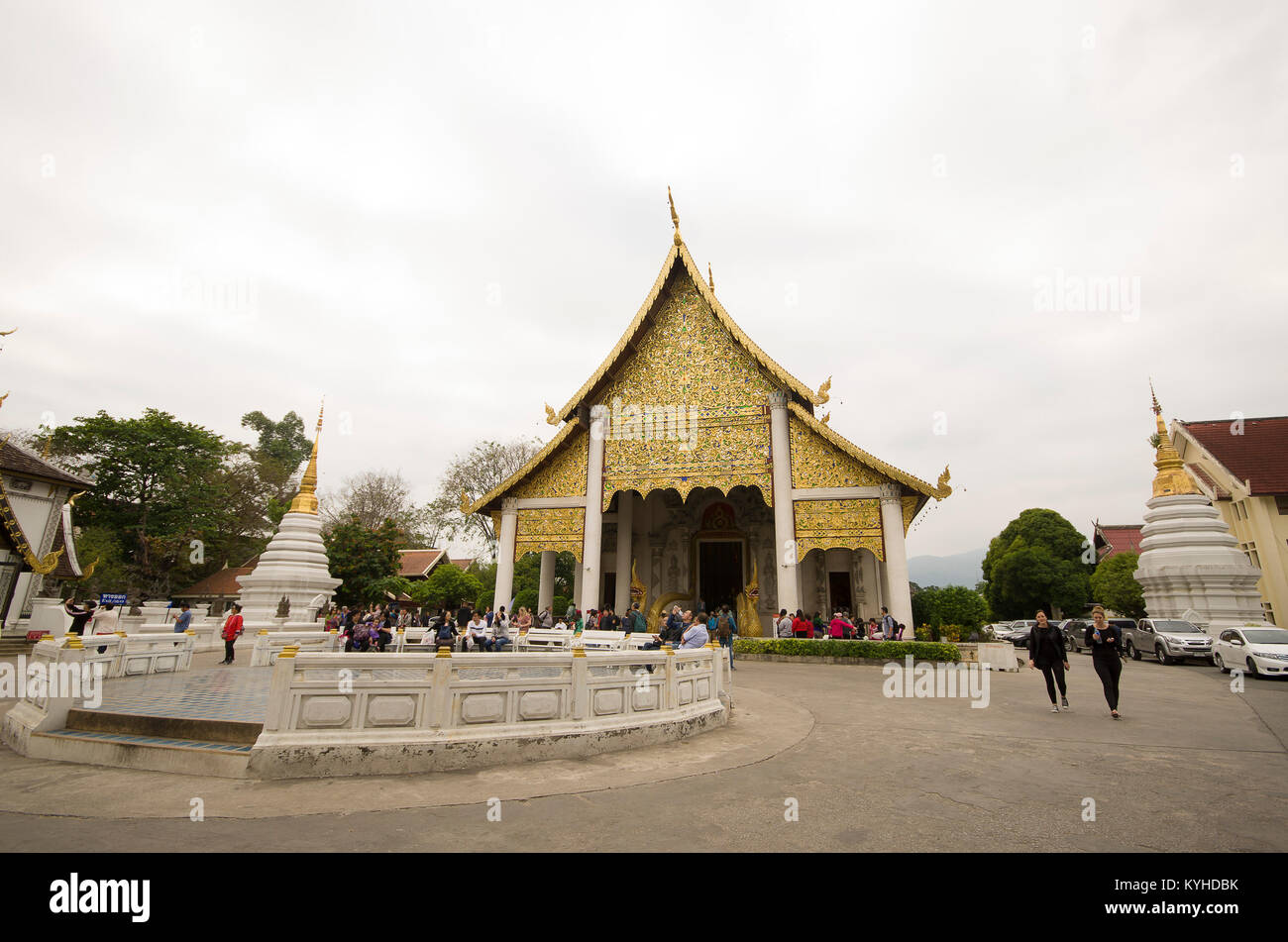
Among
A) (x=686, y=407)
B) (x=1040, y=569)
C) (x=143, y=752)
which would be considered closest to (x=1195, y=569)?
(x=686, y=407)

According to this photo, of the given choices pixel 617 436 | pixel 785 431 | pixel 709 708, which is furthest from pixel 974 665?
pixel 617 436

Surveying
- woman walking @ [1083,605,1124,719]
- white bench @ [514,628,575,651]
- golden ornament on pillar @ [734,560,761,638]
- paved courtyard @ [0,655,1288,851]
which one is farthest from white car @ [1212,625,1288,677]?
white bench @ [514,628,575,651]

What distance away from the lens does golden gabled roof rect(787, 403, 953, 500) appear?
15000 mm

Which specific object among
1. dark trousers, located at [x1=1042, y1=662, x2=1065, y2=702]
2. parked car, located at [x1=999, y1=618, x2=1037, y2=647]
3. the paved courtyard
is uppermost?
dark trousers, located at [x1=1042, y1=662, x2=1065, y2=702]

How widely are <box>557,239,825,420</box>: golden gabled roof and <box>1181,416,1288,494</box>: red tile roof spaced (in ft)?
57.3

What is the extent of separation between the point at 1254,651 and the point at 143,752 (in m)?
17.5

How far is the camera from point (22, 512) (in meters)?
20.1

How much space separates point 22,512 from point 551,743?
24460 millimetres

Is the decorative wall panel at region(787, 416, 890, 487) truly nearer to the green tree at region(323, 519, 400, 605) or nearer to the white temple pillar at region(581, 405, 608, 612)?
the white temple pillar at region(581, 405, 608, 612)

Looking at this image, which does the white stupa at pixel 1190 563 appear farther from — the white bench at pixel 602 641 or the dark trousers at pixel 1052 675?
the white bench at pixel 602 641

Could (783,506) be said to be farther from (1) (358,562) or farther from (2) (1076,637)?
(1) (358,562)

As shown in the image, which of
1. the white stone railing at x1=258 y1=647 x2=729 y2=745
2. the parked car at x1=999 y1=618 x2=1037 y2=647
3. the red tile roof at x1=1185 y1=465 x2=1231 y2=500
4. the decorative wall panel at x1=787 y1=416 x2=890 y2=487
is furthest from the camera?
the parked car at x1=999 y1=618 x2=1037 y2=647

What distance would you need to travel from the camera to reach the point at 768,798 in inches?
171

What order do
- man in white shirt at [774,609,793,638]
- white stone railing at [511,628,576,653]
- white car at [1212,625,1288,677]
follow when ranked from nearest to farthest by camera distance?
white car at [1212,625,1288,677]
white stone railing at [511,628,576,653]
man in white shirt at [774,609,793,638]
